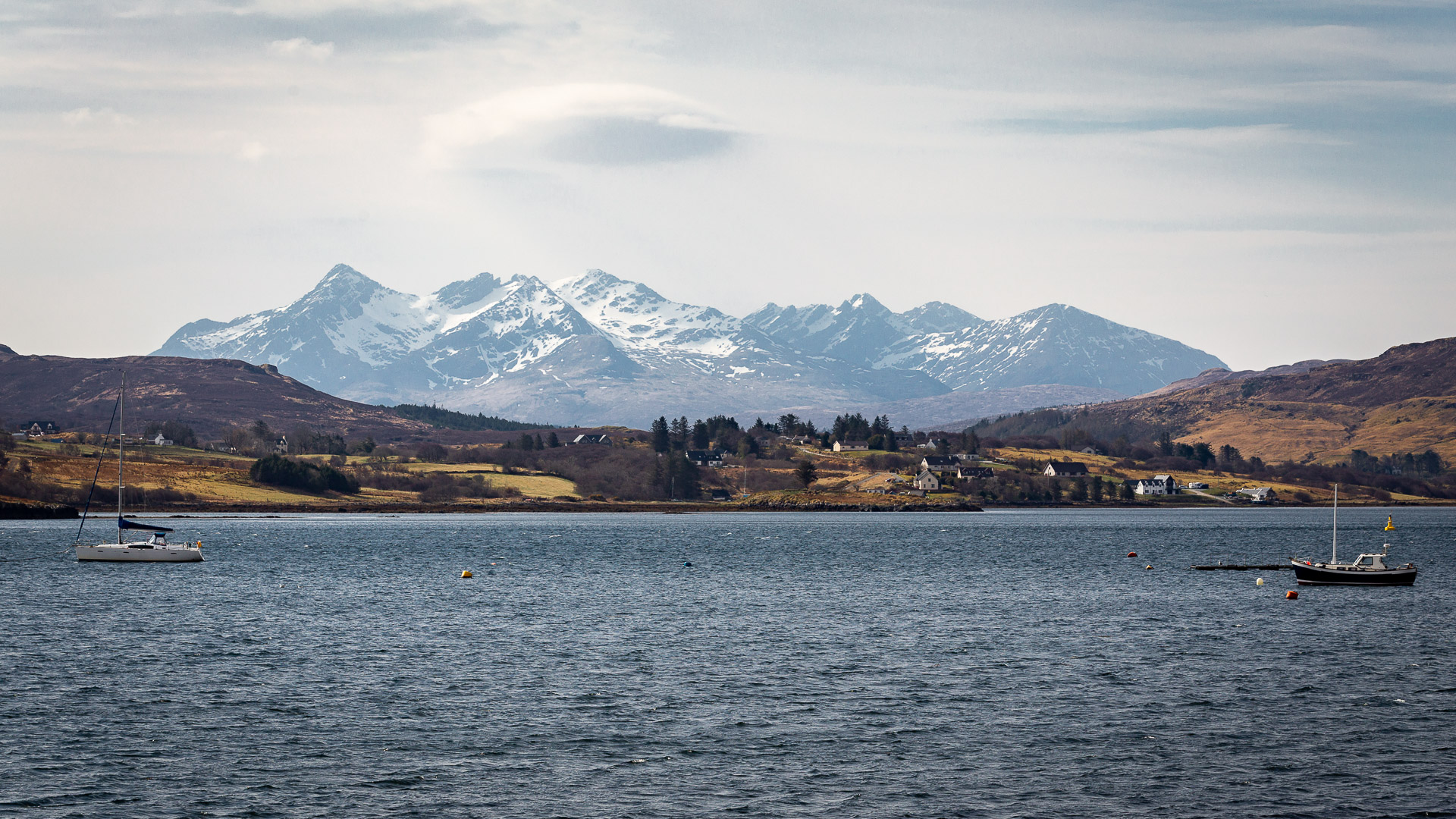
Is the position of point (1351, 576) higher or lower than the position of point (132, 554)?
higher

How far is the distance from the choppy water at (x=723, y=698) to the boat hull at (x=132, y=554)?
51.9ft

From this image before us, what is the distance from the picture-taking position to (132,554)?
10638 centimetres

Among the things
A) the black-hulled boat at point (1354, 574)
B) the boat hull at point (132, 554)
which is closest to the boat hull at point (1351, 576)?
the black-hulled boat at point (1354, 574)

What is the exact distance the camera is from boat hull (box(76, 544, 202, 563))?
349 feet

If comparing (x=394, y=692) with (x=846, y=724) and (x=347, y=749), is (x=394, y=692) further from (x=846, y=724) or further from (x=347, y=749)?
(x=846, y=724)

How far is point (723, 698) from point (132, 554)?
80.6m

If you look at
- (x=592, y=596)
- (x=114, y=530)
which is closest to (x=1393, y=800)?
(x=592, y=596)

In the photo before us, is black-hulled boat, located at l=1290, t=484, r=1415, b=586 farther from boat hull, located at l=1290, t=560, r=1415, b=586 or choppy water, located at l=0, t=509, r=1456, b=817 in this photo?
choppy water, located at l=0, t=509, r=1456, b=817

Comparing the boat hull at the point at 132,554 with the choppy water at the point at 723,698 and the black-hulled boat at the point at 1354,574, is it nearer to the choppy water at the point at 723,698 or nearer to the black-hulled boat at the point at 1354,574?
the choppy water at the point at 723,698

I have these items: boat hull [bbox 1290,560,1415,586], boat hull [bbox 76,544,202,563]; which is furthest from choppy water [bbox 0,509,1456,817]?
boat hull [bbox 76,544,202,563]

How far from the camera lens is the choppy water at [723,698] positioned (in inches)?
1220

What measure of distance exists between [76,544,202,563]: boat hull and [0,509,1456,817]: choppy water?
15.8 m

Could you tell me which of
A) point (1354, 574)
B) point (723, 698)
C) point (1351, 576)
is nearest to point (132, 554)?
point (723, 698)

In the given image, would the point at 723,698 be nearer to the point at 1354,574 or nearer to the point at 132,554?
the point at 1354,574
